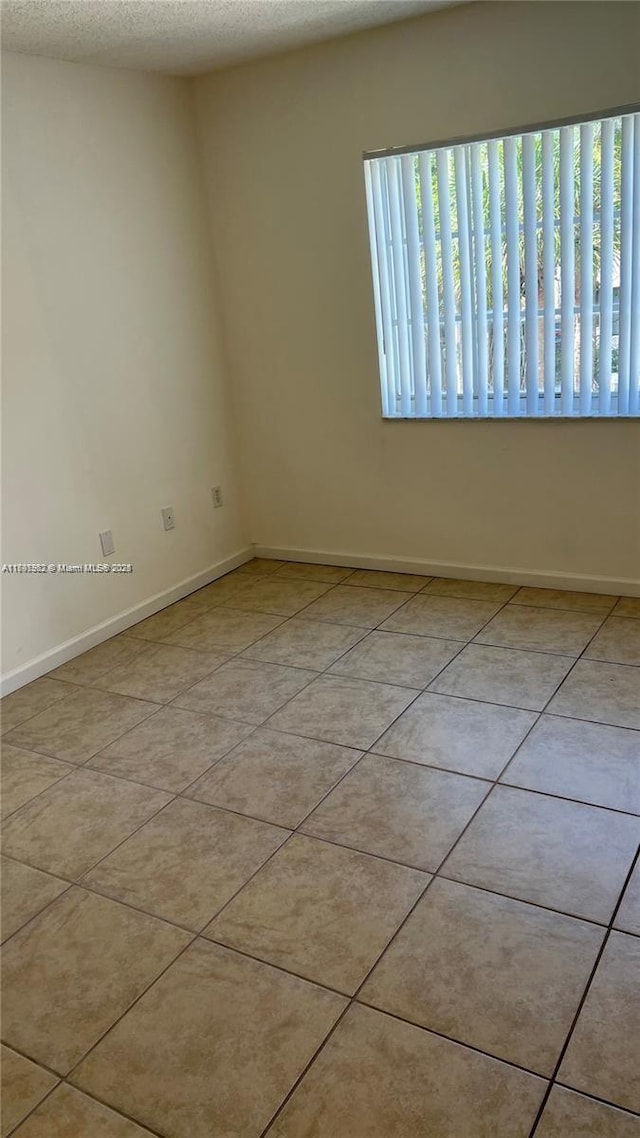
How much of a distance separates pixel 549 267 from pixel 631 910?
2.36m

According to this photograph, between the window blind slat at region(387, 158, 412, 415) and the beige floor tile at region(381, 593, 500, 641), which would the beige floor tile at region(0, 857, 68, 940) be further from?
the window blind slat at region(387, 158, 412, 415)

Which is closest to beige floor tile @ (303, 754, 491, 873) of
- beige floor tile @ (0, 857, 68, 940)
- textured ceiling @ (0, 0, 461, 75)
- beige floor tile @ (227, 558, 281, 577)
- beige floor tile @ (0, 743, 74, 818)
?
beige floor tile @ (0, 857, 68, 940)

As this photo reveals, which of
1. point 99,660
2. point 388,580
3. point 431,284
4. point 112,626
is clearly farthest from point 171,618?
point 431,284

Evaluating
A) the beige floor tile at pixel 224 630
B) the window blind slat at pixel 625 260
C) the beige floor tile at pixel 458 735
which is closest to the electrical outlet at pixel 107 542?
the beige floor tile at pixel 224 630

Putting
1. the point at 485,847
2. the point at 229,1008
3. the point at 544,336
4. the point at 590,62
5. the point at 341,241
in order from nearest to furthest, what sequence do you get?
the point at 229,1008, the point at 485,847, the point at 590,62, the point at 544,336, the point at 341,241

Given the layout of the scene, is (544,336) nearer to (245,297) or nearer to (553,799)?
(245,297)

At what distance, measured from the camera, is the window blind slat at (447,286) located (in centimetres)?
329

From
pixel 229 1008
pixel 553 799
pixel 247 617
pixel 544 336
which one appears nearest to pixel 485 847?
pixel 553 799

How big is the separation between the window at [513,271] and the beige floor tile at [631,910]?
1.94 m

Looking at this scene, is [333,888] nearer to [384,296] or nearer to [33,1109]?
[33,1109]

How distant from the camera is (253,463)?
14.0ft

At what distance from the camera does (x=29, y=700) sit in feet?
10.2

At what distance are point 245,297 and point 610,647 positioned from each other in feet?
7.86

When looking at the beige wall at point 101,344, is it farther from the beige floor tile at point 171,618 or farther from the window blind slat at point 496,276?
the window blind slat at point 496,276
